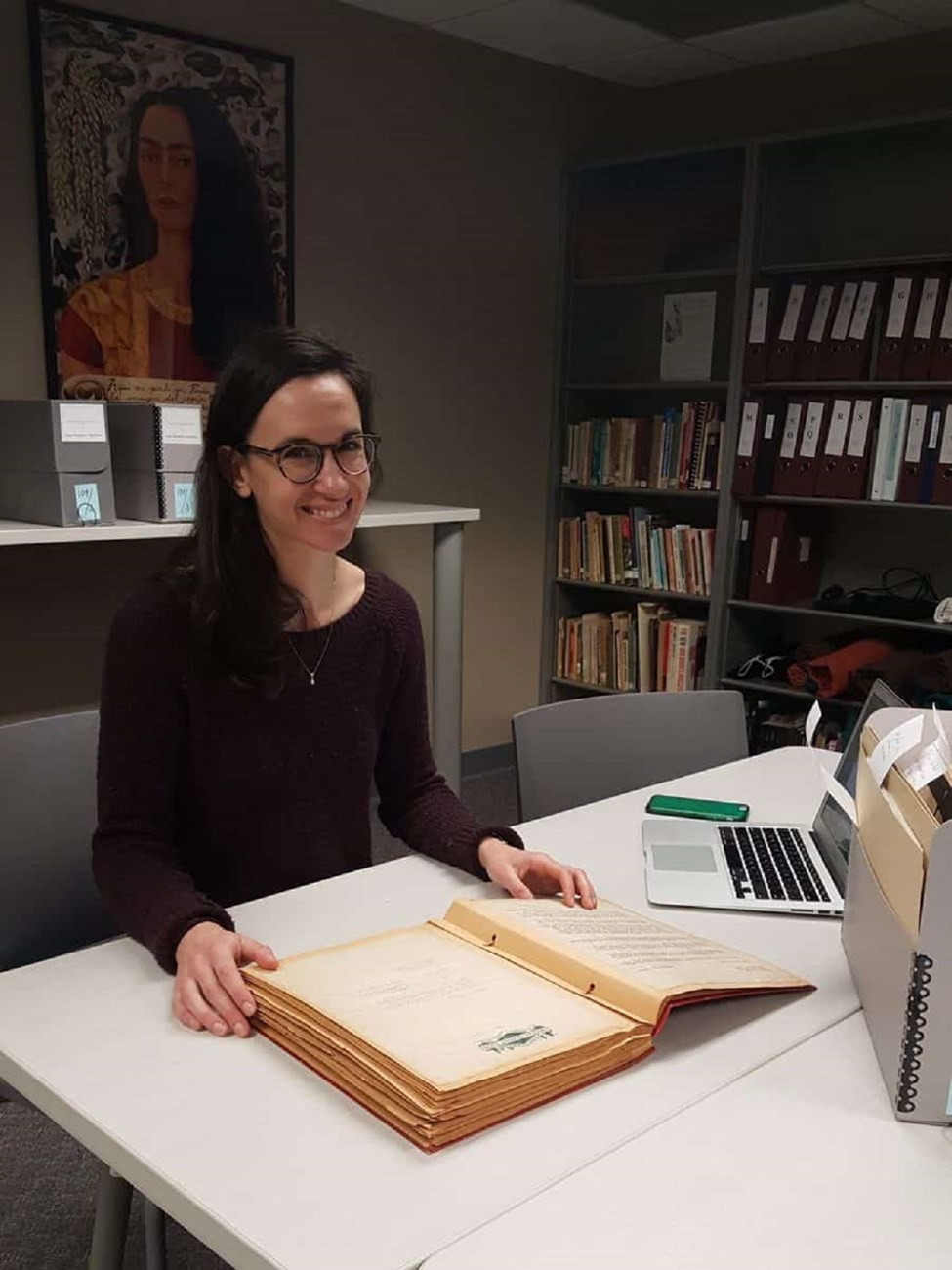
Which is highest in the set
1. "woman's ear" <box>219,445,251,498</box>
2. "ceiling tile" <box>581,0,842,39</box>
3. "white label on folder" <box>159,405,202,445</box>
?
"ceiling tile" <box>581,0,842,39</box>

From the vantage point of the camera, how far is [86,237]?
289 cm

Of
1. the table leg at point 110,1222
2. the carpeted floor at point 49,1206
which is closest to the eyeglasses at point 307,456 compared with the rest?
the table leg at point 110,1222

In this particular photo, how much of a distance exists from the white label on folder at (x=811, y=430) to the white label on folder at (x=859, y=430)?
11 centimetres

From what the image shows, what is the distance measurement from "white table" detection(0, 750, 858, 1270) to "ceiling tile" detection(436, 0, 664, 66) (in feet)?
9.81

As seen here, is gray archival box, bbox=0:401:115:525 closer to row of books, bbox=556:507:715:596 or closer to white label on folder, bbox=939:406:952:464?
row of books, bbox=556:507:715:596

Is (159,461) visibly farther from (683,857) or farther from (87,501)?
(683,857)

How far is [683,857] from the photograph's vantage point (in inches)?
56.3

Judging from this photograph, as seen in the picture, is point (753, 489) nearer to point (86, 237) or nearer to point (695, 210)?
point (695, 210)

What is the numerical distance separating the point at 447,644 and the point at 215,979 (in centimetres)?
220

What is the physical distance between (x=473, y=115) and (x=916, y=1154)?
362cm

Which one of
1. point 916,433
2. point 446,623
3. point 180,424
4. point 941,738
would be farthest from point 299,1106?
point 916,433

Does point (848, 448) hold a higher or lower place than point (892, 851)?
higher

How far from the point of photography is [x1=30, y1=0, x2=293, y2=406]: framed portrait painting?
2.82 meters

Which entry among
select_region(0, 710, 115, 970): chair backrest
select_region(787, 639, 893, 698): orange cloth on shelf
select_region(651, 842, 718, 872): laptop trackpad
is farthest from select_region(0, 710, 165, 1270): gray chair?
select_region(787, 639, 893, 698): orange cloth on shelf
